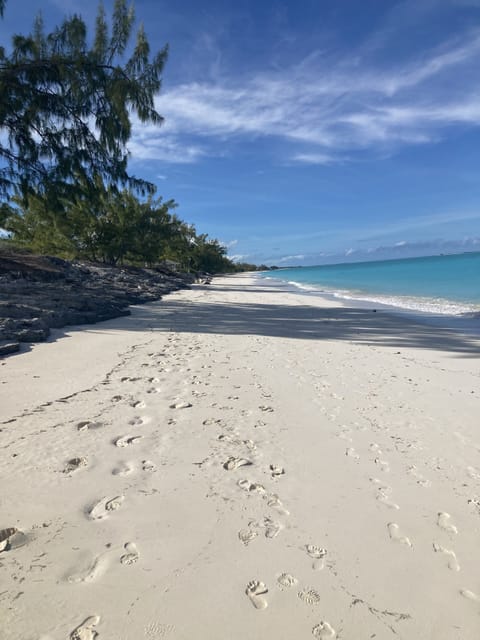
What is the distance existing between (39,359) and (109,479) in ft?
11.9

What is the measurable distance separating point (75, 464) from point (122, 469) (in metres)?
0.37

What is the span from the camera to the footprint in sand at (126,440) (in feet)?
9.74

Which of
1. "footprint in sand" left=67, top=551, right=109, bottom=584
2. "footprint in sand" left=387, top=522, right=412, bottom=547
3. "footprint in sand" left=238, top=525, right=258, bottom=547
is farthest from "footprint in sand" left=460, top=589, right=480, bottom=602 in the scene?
"footprint in sand" left=67, top=551, right=109, bottom=584

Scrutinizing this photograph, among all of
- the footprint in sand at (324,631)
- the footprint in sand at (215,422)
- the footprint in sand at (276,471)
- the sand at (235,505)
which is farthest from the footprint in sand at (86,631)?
the footprint in sand at (215,422)

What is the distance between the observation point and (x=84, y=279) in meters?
15.8

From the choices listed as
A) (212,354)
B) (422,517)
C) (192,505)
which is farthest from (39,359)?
(422,517)

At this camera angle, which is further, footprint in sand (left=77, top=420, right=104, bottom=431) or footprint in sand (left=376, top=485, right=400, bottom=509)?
footprint in sand (left=77, top=420, right=104, bottom=431)

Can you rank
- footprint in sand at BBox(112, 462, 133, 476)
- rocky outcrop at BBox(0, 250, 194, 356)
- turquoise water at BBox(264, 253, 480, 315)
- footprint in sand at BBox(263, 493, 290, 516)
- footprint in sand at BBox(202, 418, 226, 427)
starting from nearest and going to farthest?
1. footprint in sand at BBox(263, 493, 290, 516)
2. footprint in sand at BBox(112, 462, 133, 476)
3. footprint in sand at BBox(202, 418, 226, 427)
4. rocky outcrop at BBox(0, 250, 194, 356)
5. turquoise water at BBox(264, 253, 480, 315)

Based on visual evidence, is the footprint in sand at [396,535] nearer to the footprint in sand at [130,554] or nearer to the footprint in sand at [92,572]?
the footprint in sand at [130,554]

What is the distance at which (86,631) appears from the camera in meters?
1.40

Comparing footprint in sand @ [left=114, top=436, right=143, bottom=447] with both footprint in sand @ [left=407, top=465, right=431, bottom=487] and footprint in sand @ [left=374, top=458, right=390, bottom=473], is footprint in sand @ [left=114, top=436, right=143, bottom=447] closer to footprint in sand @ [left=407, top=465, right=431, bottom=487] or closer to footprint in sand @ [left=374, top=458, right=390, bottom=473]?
footprint in sand @ [left=374, top=458, right=390, bottom=473]

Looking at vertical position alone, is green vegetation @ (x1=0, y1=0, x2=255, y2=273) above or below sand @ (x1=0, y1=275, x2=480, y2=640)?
above

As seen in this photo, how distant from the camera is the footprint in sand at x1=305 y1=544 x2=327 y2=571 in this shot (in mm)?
1786

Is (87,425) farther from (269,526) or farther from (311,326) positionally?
(311,326)
